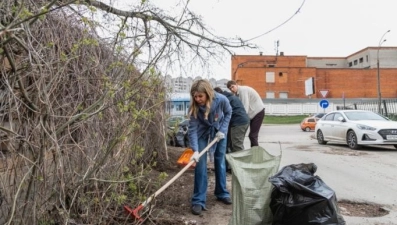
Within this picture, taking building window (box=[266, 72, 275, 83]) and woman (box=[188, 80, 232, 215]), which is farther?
building window (box=[266, 72, 275, 83])

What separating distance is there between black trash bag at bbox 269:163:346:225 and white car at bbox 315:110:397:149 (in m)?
8.99

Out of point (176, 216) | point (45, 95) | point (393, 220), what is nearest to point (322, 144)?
point (393, 220)

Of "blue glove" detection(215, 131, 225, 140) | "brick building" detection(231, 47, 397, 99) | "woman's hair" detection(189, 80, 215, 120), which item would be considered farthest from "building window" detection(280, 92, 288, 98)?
"woman's hair" detection(189, 80, 215, 120)

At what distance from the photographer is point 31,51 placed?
2635 millimetres

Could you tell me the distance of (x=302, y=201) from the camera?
3305 mm

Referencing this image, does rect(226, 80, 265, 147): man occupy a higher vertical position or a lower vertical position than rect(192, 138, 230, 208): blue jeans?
higher

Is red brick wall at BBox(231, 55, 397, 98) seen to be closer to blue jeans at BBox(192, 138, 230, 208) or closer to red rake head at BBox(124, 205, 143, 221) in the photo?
blue jeans at BBox(192, 138, 230, 208)

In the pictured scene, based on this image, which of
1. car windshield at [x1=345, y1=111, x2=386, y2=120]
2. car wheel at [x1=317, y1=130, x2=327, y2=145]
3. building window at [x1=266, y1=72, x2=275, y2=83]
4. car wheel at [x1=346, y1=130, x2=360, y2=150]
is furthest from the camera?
building window at [x1=266, y1=72, x2=275, y2=83]

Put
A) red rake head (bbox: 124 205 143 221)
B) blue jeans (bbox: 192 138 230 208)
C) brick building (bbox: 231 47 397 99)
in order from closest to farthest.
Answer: red rake head (bbox: 124 205 143 221)
blue jeans (bbox: 192 138 230 208)
brick building (bbox: 231 47 397 99)

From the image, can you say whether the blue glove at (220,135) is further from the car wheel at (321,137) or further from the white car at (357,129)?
the car wheel at (321,137)

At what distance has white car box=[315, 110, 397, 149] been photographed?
441 inches

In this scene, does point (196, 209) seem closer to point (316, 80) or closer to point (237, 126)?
point (237, 126)

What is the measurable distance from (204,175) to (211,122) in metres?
0.68

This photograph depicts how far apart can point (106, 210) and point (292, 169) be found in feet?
6.27
